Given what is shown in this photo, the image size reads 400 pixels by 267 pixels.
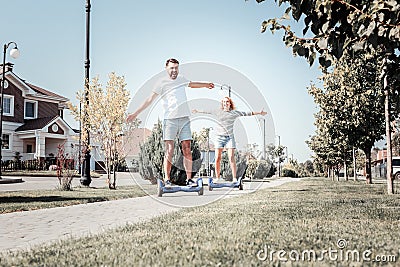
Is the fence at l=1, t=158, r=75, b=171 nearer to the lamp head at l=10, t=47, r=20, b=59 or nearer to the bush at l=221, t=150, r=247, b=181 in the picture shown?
the lamp head at l=10, t=47, r=20, b=59

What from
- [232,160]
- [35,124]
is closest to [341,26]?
[232,160]

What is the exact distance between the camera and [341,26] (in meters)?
3.98

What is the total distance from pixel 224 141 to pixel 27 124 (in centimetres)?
2832

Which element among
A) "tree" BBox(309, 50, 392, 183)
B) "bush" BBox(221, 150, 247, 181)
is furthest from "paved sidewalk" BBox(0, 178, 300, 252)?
"tree" BBox(309, 50, 392, 183)

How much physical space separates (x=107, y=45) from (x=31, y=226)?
6308 mm

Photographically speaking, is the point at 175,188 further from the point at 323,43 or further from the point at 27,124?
the point at 27,124

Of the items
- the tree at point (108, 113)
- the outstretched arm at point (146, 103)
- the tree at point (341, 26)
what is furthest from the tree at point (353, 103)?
the tree at point (341, 26)

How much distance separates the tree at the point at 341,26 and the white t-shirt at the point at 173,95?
4123 millimetres

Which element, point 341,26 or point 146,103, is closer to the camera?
point 341,26

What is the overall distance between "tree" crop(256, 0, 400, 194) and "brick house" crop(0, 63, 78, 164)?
98.3 feet

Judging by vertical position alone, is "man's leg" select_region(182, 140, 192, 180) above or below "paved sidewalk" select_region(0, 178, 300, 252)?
above

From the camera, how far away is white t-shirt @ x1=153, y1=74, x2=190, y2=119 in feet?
27.0

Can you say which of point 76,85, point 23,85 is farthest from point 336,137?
point 23,85

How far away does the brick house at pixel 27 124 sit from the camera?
108 ft
